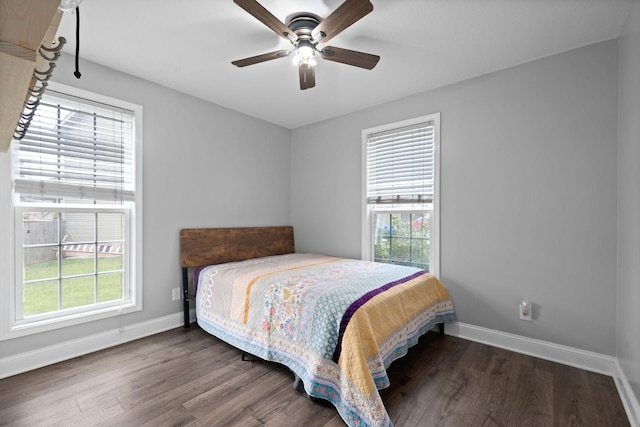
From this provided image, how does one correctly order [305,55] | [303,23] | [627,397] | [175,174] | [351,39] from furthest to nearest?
1. [175,174]
2. [351,39]
3. [305,55]
4. [303,23]
5. [627,397]

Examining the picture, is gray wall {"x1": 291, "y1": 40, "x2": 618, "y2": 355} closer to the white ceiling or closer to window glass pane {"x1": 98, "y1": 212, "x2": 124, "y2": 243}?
the white ceiling

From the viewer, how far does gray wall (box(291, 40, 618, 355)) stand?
2191 mm

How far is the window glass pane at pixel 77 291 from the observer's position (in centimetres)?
242

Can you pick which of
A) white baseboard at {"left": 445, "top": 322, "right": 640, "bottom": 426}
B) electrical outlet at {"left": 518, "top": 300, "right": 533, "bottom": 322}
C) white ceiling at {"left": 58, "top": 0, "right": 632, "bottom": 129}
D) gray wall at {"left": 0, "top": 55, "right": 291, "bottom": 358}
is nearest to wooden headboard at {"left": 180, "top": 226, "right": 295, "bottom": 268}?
gray wall at {"left": 0, "top": 55, "right": 291, "bottom": 358}

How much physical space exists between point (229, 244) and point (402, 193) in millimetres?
1967

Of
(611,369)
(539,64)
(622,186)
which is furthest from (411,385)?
(539,64)

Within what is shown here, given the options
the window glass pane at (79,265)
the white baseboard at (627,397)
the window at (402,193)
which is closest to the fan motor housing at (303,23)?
the window at (402,193)

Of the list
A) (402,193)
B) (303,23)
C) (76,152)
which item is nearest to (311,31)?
(303,23)

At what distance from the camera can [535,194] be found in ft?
8.00

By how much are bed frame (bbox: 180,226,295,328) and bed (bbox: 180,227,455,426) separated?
0.04 ft

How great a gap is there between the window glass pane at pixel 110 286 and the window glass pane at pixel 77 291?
64 mm

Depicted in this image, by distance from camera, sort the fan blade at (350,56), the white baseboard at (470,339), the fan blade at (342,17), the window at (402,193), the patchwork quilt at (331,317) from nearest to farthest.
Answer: the fan blade at (342,17), the patchwork quilt at (331,317), the fan blade at (350,56), the white baseboard at (470,339), the window at (402,193)

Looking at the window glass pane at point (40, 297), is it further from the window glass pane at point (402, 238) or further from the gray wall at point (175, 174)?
the window glass pane at point (402, 238)

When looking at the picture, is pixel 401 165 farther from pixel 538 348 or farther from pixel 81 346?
pixel 81 346
